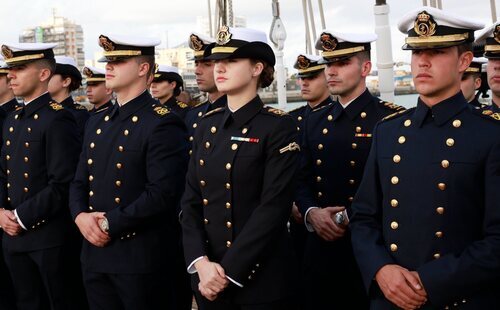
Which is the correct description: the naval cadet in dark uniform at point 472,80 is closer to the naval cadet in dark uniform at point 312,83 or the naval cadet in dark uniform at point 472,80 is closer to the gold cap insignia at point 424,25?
the naval cadet in dark uniform at point 312,83

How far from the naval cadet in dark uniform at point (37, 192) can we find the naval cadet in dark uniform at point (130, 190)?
0.36 m

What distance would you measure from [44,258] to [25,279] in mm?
261

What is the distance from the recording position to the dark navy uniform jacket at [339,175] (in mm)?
4094

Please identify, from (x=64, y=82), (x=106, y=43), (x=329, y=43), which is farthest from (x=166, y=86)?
(x=329, y=43)

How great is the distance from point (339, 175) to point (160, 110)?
1126 millimetres

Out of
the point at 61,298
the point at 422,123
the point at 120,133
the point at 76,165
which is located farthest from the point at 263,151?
the point at 61,298

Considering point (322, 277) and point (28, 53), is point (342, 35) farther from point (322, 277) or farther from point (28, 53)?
point (28, 53)

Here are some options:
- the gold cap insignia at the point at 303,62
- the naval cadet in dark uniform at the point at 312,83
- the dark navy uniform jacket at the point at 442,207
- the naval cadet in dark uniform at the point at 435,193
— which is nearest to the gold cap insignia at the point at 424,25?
the naval cadet in dark uniform at the point at 435,193

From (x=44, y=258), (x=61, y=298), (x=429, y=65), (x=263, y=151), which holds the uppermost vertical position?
(x=429, y=65)

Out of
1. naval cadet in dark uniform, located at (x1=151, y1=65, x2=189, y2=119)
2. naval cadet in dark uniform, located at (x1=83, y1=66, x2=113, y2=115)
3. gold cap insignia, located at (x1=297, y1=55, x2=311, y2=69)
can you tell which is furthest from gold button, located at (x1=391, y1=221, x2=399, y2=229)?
naval cadet in dark uniform, located at (x1=83, y1=66, x2=113, y2=115)

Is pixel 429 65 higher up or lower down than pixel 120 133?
higher up

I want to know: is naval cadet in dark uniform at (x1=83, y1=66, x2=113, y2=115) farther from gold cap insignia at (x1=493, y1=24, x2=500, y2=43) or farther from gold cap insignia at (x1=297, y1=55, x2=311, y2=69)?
gold cap insignia at (x1=493, y1=24, x2=500, y2=43)

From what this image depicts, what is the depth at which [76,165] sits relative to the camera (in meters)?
4.59

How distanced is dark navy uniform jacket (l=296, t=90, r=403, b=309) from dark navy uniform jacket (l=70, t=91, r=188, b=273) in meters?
0.81
